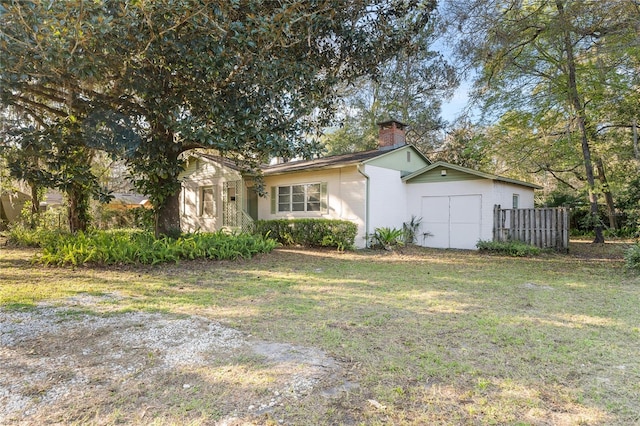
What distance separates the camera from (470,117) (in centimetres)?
1523

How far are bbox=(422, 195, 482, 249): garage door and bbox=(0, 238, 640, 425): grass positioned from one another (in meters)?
3.39

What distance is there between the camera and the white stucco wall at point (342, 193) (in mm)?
12727

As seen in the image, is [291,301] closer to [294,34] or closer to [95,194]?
[294,34]

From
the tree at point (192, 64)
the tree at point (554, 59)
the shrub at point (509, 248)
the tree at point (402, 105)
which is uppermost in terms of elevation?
the tree at point (402, 105)

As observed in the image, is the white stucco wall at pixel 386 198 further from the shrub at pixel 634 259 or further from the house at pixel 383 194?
the shrub at pixel 634 259

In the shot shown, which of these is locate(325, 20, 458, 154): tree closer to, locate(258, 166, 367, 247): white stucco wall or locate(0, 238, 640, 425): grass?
locate(258, 166, 367, 247): white stucco wall

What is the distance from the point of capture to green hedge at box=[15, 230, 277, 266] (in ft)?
27.0

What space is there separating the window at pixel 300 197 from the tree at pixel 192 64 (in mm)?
3323

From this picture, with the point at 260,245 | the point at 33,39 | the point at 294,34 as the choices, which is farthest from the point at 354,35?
the point at 33,39

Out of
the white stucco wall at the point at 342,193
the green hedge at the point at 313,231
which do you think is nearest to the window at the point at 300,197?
the white stucco wall at the point at 342,193

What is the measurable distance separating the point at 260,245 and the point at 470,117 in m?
10.5

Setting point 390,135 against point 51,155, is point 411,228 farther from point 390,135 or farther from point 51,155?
point 51,155

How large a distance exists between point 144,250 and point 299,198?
22.6ft

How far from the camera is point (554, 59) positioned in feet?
44.3
